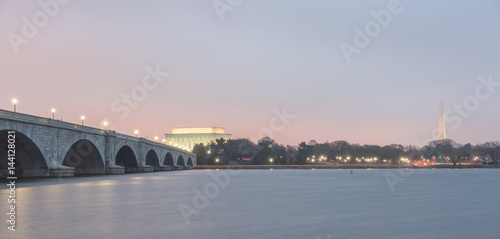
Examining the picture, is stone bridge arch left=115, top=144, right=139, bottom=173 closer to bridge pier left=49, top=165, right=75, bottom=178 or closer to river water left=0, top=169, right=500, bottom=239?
bridge pier left=49, top=165, right=75, bottom=178

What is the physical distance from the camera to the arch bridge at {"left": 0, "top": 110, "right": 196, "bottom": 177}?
51938mm

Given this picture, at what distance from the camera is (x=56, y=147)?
59094 millimetres

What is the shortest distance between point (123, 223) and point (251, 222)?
566cm

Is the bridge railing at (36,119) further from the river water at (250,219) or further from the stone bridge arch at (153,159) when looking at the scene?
the stone bridge arch at (153,159)

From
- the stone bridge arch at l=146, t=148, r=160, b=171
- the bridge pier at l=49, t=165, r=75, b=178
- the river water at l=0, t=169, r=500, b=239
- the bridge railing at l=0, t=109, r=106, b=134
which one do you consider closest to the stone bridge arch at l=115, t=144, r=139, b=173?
the stone bridge arch at l=146, t=148, r=160, b=171

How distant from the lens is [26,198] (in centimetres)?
3194

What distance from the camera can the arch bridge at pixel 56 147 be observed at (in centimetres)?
5194

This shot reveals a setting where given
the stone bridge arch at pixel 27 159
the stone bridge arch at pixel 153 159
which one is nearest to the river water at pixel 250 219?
the stone bridge arch at pixel 27 159

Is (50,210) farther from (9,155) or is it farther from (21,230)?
(9,155)

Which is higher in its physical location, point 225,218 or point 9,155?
point 9,155

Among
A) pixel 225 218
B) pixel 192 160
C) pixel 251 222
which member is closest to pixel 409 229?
pixel 251 222

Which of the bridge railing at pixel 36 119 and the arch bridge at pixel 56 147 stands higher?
the bridge railing at pixel 36 119

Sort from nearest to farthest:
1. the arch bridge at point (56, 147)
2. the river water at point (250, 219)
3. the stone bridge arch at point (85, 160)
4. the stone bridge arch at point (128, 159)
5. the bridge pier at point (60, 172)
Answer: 1. the river water at point (250, 219)
2. the arch bridge at point (56, 147)
3. the bridge pier at point (60, 172)
4. the stone bridge arch at point (85, 160)
5. the stone bridge arch at point (128, 159)

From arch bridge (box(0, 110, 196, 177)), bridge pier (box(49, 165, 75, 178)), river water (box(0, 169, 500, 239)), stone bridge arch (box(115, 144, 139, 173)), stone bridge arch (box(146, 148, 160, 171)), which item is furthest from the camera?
stone bridge arch (box(146, 148, 160, 171))
